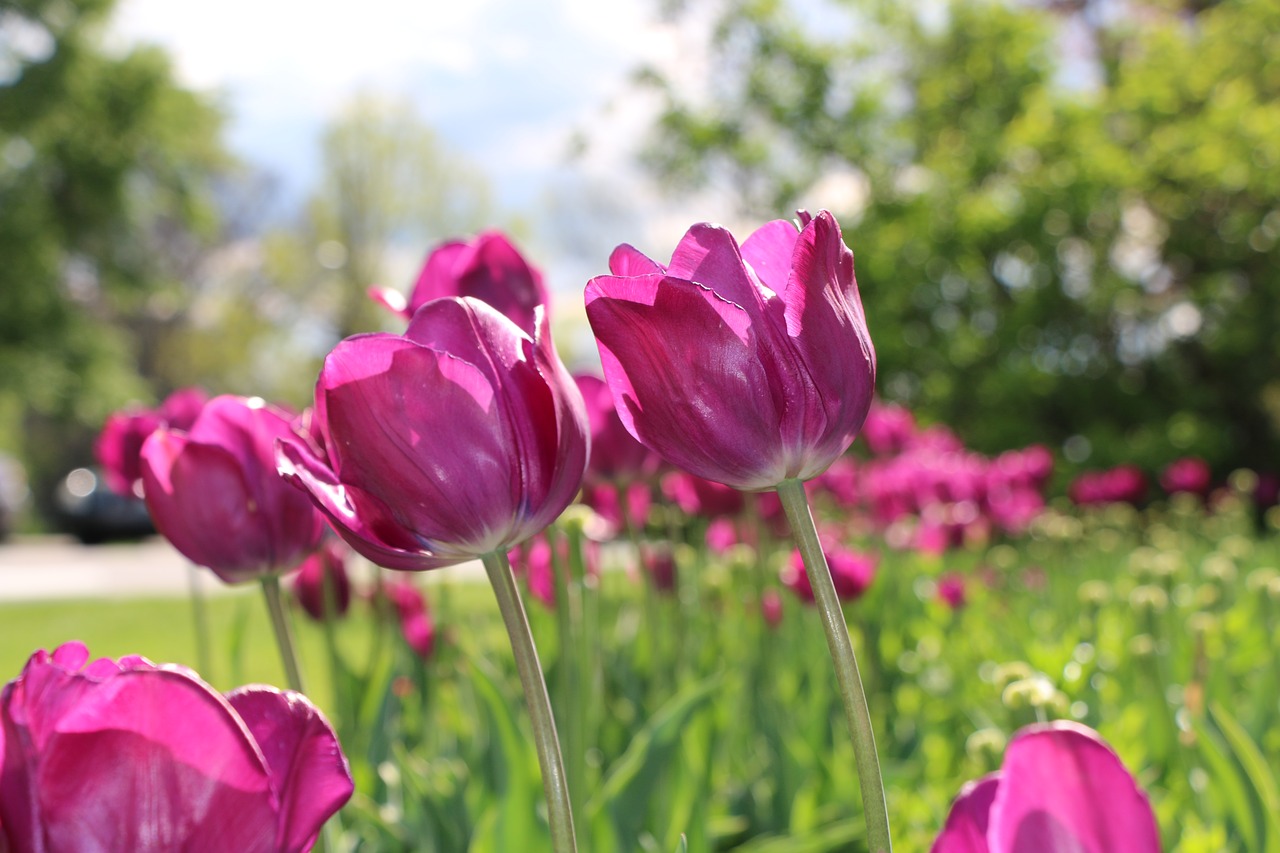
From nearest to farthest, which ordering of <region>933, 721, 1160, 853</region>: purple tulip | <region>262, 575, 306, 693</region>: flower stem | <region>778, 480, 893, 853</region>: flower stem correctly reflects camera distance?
<region>933, 721, 1160, 853</region>: purple tulip → <region>778, 480, 893, 853</region>: flower stem → <region>262, 575, 306, 693</region>: flower stem

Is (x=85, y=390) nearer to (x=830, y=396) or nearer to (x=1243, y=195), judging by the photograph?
(x=1243, y=195)

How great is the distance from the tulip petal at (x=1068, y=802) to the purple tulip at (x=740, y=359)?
0.24m

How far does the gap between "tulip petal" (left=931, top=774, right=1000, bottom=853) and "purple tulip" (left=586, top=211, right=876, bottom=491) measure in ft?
0.68

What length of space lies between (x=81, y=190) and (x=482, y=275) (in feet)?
68.9

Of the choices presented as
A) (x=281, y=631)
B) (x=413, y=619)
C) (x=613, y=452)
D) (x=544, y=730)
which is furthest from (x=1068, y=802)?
(x=413, y=619)

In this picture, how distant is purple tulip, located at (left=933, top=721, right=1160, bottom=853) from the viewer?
14.8 inches

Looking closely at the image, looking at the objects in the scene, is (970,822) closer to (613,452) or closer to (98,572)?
(613,452)

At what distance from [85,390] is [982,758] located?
19958 millimetres

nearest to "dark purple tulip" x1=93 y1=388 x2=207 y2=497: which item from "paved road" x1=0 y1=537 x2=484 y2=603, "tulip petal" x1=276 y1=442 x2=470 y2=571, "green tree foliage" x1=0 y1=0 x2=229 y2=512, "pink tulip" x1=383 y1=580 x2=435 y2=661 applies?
"pink tulip" x1=383 y1=580 x2=435 y2=661

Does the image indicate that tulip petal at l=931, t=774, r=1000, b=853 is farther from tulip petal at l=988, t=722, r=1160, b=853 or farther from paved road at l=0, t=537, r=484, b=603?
paved road at l=0, t=537, r=484, b=603

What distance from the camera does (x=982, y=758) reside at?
1.11 m

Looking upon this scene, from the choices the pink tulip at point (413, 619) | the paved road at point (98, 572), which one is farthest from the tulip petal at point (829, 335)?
the paved road at point (98, 572)

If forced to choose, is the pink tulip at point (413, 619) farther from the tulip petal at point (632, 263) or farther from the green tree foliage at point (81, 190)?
the green tree foliage at point (81, 190)

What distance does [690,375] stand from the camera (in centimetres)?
57
